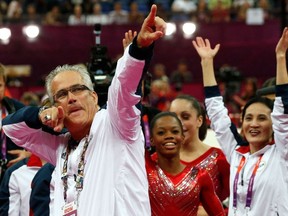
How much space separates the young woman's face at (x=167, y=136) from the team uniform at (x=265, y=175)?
390 millimetres

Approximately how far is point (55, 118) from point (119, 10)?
44.2 ft

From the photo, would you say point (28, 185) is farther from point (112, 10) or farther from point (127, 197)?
point (112, 10)

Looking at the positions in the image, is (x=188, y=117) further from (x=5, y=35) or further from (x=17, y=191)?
(x=5, y=35)

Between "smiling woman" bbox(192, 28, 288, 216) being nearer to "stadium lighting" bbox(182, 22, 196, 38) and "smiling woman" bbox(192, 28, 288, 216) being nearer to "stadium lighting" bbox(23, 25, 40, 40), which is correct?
"stadium lighting" bbox(182, 22, 196, 38)

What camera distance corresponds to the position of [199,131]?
587cm

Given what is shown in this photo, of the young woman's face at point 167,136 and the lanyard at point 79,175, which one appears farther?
the young woman's face at point 167,136

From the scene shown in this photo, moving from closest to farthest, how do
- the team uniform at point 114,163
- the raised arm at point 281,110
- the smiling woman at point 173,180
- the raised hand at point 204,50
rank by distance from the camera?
the team uniform at point 114,163, the raised arm at point 281,110, the smiling woman at point 173,180, the raised hand at point 204,50

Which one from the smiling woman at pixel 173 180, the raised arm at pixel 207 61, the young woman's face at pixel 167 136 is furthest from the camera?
the raised arm at pixel 207 61

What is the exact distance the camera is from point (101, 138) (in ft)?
12.1

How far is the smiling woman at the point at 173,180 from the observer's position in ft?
15.7

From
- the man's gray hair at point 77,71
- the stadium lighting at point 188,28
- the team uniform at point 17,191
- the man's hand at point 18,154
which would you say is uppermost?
the stadium lighting at point 188,28

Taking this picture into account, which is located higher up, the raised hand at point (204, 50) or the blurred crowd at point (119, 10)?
the blurred crowd at point (119, 10)

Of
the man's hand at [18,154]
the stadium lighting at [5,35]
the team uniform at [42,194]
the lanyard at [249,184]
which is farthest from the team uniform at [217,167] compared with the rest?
the stadium lighting at [5,35]

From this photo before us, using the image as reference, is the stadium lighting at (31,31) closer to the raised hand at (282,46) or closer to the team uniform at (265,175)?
the team uniform at (265,175)
